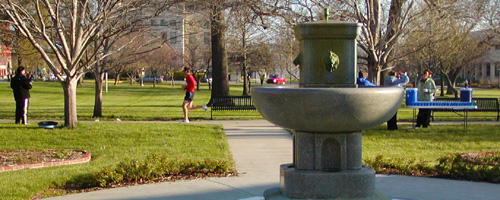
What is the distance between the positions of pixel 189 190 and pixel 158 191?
420 mm

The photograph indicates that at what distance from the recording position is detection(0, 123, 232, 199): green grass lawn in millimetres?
8781

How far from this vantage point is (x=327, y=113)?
5.75m

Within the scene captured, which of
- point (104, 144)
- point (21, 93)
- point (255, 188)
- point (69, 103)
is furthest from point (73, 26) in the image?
point (255, 188)

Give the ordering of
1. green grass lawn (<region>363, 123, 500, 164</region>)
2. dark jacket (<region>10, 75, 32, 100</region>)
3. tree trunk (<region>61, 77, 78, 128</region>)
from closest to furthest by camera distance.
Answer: green grass lawn (<region>363, 123, 500, 164</region>)
tree trunk (<region>61, 77, 78, 128</region>)
dark jacket (<region>10, 75, 32, 100</region>)

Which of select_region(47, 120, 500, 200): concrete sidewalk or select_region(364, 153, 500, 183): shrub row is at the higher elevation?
select_region(364, 153, 500, 183): shrub row

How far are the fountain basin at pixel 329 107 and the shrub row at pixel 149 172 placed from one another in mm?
3164

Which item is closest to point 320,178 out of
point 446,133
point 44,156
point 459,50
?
point 44,156

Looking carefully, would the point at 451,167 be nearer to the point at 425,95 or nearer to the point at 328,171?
the point at 328,171

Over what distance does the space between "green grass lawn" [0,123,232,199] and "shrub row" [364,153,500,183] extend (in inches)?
112

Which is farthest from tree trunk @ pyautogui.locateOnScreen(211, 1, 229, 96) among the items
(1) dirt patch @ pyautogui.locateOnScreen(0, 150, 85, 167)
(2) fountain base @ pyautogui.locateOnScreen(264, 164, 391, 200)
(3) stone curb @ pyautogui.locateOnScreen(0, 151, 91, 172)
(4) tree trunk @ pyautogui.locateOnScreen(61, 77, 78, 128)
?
(2) fountain base @ pyautogui.locateOnScreen(264, 164, 391, 200)

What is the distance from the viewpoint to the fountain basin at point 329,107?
5.70m

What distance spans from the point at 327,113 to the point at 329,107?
0.07 meters

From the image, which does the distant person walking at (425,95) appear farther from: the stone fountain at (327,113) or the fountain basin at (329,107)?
the fountain basin at (329,107)

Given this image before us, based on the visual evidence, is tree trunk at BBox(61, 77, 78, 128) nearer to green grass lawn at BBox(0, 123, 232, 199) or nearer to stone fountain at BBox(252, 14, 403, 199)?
green grass lawn at BBox(0, 123, 232, 199)
